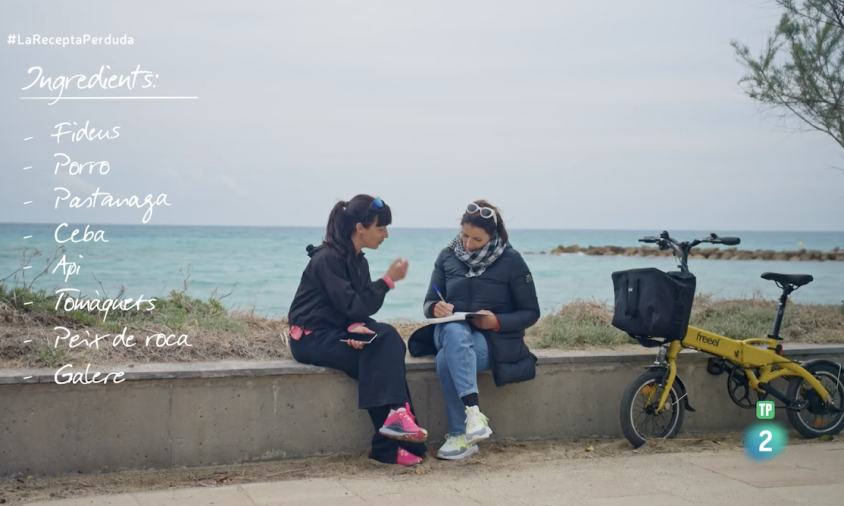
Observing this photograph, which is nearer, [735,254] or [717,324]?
[717,324]

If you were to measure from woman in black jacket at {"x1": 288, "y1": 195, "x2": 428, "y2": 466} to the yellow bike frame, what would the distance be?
1860 millimetres

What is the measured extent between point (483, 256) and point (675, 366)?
1.49 meters

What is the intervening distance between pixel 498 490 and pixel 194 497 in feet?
5.11

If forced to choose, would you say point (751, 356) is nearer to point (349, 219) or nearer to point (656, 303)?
point (656, 303)

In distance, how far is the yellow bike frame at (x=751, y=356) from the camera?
5.54m

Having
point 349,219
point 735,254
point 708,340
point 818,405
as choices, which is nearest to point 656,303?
point 708,340

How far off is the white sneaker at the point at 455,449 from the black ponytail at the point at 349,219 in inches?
50.3

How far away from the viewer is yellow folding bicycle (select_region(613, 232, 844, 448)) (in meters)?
5.23

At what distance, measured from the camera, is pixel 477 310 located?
531 centimetres

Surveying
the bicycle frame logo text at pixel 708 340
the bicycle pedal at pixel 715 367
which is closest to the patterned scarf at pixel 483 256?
the bicycle frame logo text at pixel 708 340

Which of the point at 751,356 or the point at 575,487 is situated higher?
the point at 751,356

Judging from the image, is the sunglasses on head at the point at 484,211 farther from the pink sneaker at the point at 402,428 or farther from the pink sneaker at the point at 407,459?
the pink sneaker at the point at 407,459

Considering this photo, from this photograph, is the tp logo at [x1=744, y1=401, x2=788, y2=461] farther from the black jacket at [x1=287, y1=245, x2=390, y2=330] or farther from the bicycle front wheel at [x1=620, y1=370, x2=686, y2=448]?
the black jacket at [x1=287, y1=245, x2=390, y2=330]

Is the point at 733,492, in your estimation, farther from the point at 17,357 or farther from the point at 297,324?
the point at 17,357
